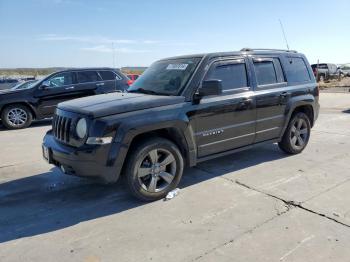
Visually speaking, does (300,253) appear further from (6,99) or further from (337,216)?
(6,99)

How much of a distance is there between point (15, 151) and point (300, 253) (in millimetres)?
6217

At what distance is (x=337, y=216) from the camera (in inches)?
153

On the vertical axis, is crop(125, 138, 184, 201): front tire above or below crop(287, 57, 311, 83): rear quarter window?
below

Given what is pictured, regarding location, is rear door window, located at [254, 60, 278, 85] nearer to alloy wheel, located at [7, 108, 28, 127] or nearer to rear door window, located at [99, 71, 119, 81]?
rear door window, located at [99, 71, 119, 81]

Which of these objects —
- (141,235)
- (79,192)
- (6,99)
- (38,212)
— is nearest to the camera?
(141,235)

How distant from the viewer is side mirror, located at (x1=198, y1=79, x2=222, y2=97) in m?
4.58

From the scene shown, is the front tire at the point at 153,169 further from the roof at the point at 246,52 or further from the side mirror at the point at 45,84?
the side mirror at the point at 45,84

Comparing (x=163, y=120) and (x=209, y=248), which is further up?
(x=163, y=120)

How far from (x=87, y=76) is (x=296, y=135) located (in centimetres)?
729

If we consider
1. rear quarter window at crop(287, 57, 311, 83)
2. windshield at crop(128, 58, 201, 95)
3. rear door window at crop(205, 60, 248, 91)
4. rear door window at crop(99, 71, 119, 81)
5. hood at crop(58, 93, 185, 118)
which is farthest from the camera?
rear door window at crop(99, 71, 119, 81)

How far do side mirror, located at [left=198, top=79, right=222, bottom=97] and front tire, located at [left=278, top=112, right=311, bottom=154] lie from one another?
2.17 metres

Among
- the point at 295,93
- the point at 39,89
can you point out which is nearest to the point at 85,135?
the point at 295,93

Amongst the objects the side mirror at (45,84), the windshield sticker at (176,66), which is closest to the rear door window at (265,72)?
the windshield sticker at (176,66)

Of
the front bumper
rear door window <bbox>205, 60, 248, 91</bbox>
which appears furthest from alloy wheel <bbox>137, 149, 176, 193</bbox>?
rear door window <bbox>205, 60, 248, 91</bbox>
